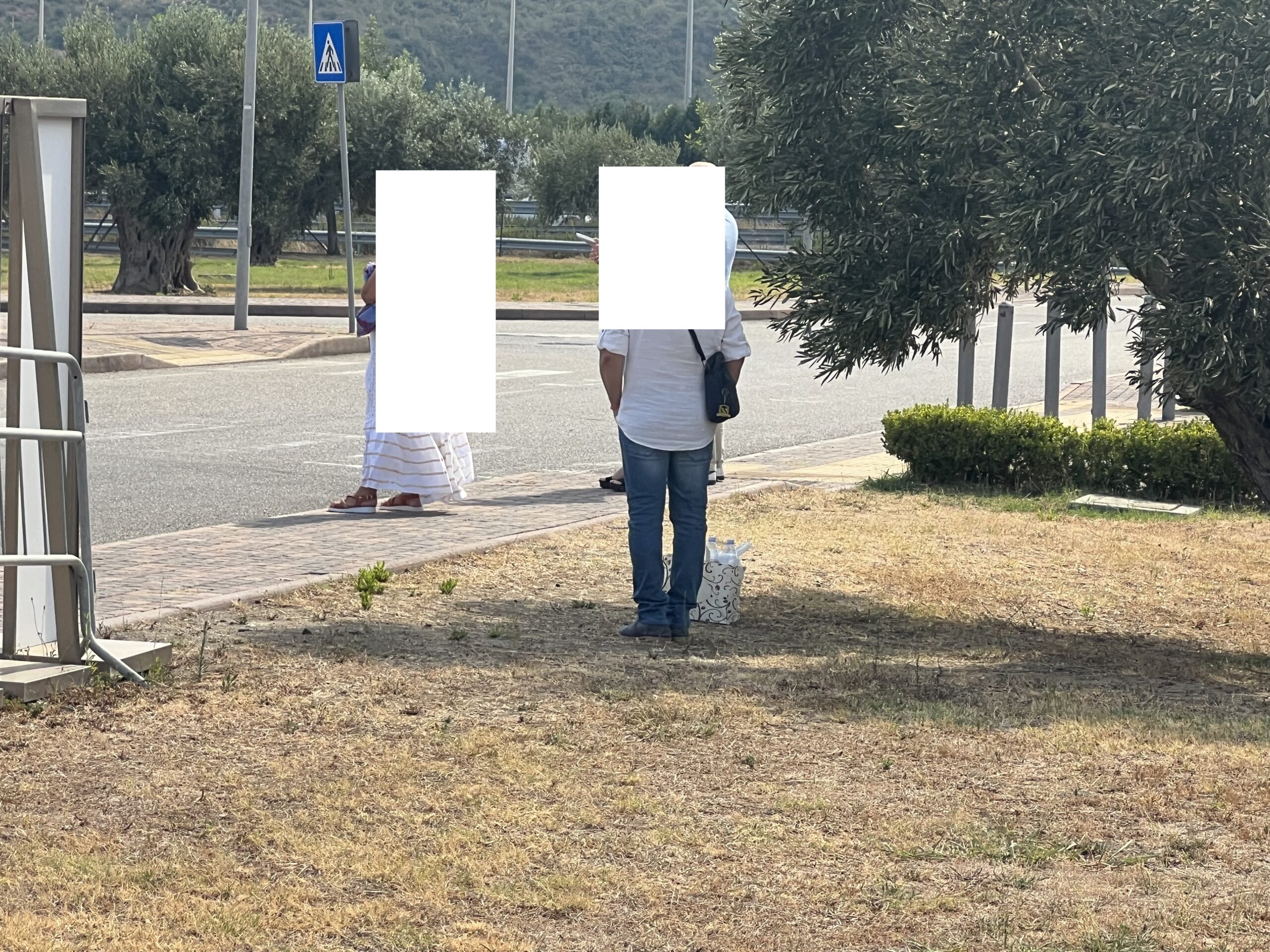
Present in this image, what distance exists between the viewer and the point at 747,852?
4.41 metres

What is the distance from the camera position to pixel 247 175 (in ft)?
77.3

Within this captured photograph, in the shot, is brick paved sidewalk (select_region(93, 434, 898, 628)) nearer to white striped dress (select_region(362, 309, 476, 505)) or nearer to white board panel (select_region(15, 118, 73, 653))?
white striped dress (select_region(362, 309, 476, 505))

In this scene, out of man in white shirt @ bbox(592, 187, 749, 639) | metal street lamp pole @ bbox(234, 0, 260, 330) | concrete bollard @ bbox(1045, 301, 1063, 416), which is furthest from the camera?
metal street lamp pole @ bbox(234, 0, 260, 330)

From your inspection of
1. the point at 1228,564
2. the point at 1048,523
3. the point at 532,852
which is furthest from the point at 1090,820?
the point at 1048,523

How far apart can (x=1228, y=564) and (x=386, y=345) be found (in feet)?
13.7

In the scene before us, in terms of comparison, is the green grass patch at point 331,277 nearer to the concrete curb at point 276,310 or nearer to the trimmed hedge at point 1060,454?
the concrete curb at point 276,310

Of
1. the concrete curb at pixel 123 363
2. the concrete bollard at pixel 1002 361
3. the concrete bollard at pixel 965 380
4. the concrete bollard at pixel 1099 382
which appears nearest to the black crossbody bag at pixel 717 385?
the concrete bollard at pixel 965 380

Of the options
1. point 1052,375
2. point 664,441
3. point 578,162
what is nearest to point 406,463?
point 664,441

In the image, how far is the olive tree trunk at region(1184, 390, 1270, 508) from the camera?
22.3 ft

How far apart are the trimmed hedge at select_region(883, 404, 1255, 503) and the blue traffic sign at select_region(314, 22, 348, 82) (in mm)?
11133

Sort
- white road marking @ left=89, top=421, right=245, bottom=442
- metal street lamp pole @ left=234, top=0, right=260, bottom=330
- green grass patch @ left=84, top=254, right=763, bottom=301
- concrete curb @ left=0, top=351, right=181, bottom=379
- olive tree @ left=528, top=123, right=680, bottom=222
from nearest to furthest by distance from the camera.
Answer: white road marking @ left=89, top=421, right=245, bottom=442, concrete curb @ left=0, top=351, right=181, bottom=379, metal street lamp pole @ left=234, top=0, right=260, bottom=330, green grass patch @ left=84, top=254, right=763, bottom=301, olive tree @ left=528, top=123, right=680, bottom=222

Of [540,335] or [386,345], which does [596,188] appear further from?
[386,345]

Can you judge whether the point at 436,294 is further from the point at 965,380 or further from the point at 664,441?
the point at 965,380

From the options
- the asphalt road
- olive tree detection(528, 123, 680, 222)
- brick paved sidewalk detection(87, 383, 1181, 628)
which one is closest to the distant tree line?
the asphalt road
